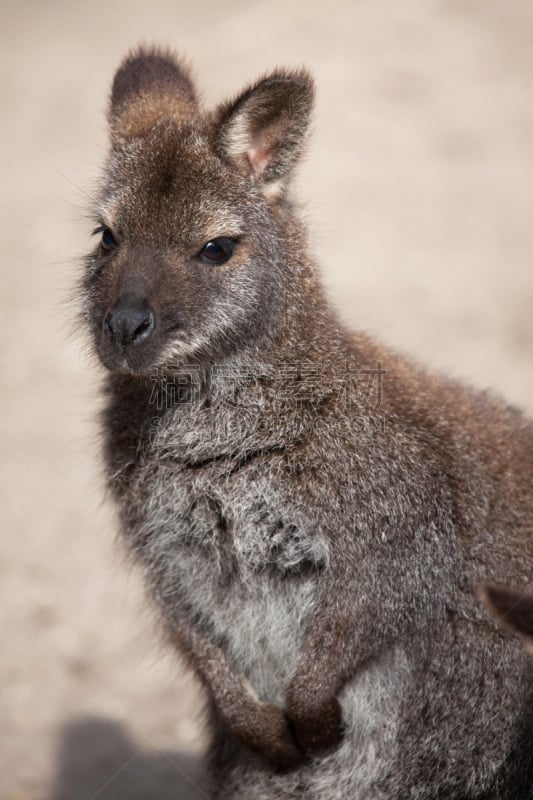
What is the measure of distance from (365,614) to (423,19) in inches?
428

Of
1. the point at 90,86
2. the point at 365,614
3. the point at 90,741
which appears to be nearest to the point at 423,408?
the point at 365,614

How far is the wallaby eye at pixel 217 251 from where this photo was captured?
164 inches

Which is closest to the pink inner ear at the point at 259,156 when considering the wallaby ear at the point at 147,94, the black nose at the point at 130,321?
the wallaby ear at the point at 147,94

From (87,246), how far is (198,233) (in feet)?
21.7

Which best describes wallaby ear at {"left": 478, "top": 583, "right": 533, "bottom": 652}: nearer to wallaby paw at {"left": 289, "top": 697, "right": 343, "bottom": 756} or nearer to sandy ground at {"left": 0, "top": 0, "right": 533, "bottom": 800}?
wallaby paw at {"left": 289, "top": 697, "right": 343, "bottom": 756}

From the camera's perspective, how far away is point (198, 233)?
4129mm

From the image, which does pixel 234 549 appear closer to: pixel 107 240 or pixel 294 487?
pixel 294 487

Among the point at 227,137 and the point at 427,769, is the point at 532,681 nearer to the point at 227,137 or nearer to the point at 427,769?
the point at 427,769

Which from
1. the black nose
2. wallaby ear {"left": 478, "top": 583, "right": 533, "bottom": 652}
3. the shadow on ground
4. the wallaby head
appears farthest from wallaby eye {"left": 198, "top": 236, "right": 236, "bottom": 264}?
the shadow on ground

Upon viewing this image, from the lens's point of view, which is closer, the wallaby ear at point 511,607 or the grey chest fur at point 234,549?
the wallaby ear at point 511,607

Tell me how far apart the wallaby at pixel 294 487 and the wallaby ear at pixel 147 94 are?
0.51ft

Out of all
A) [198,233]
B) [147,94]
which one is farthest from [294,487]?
[147,94]

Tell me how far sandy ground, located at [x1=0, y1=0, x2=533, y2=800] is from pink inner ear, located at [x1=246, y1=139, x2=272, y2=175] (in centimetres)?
68

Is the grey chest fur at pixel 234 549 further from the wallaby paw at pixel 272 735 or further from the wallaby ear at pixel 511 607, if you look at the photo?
the wallaby ear at pixel 511 607
